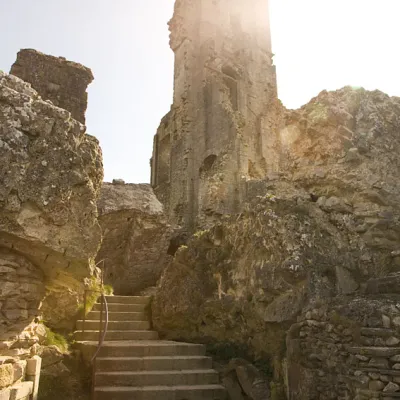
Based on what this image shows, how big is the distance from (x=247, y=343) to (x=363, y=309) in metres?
2.28

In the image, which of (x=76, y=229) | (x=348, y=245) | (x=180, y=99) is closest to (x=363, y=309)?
(x=348, y=245)

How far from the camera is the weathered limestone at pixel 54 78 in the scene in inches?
270

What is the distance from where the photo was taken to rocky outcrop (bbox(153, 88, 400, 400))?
429 centimetres

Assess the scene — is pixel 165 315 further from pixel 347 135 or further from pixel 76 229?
pixel 347 135

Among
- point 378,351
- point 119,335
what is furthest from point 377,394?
point 119,335

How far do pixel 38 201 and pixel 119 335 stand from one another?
12.1 feet

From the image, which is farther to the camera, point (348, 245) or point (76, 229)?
point (348, 245)

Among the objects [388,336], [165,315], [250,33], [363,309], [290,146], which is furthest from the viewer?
[250,33]

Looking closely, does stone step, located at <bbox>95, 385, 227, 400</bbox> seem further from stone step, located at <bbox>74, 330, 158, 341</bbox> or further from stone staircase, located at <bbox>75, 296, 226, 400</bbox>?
stone step, located at <bbox>74, 330, 158, 341</bbox>

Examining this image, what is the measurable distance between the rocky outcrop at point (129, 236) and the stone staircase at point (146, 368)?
2417mm

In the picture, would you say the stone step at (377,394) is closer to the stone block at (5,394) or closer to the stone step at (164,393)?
the stone step at (164,393)

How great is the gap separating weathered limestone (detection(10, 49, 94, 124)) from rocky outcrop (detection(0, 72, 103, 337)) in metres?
2.58

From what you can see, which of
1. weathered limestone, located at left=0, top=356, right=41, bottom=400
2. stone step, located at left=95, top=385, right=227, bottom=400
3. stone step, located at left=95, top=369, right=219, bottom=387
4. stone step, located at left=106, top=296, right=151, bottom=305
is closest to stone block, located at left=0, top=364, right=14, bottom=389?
weathered limestone, located at left=0, top=356, right=41, bottom=400

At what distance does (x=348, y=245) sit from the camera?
5.82 m
